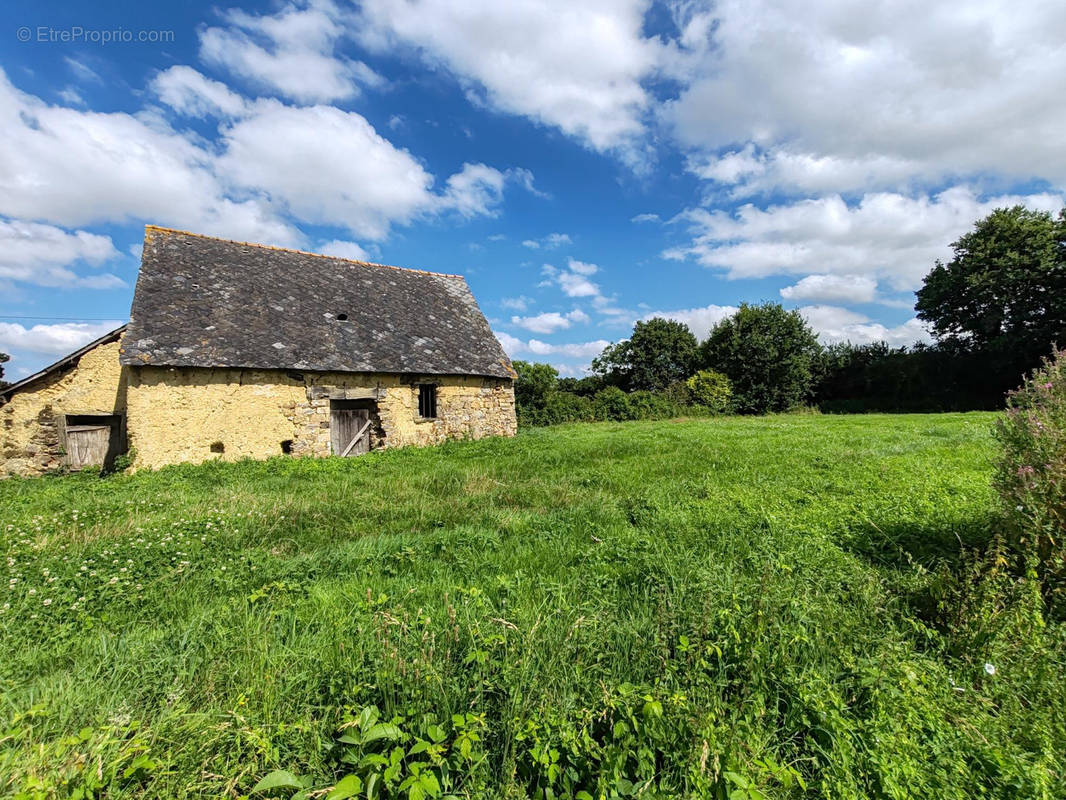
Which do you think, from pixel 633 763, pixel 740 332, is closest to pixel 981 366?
pixel 740 332

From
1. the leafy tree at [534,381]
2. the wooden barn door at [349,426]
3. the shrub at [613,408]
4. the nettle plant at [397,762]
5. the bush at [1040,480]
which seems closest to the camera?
the nettle plant at [397,762]

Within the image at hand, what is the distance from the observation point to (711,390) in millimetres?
26953

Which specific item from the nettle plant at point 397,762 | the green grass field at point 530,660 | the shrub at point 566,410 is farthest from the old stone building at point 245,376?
the nettle plant at point 397,762

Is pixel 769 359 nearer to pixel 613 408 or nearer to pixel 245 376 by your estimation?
pixel 613 408

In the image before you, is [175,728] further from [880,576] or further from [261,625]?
[880,576]

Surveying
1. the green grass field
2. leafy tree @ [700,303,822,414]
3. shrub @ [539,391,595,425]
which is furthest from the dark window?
leafy tree @ [700,303,822,414]

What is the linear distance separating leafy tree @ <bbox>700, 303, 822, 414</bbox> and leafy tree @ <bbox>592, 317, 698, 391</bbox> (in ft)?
10.2

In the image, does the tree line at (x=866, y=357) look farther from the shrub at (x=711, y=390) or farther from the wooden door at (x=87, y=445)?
the wooden door at (x=87, y=445)

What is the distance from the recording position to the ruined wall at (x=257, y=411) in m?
10.8

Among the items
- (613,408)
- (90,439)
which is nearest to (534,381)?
(613,408)

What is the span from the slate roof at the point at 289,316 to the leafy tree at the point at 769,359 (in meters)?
18.0

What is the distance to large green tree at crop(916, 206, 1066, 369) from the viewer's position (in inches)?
848

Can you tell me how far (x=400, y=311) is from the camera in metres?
16.1

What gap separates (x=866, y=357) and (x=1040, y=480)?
101 feet
